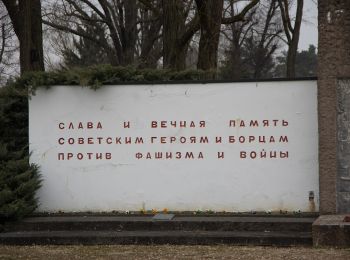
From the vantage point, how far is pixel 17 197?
11.0m

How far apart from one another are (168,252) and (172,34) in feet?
36.9

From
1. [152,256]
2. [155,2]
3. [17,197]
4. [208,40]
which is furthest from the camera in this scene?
[155,2]

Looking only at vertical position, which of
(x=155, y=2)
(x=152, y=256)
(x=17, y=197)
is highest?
(x=155, y=2)

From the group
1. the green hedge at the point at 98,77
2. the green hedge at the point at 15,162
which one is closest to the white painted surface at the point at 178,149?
the green hedge at the point at 98,77

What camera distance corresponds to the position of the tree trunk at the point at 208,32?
17.7 metres

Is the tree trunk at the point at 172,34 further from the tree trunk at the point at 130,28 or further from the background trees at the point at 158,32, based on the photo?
the tree trunk at the point at 130,28

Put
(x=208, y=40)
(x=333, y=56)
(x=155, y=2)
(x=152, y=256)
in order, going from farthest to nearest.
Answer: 1. (x=155, y=2)
2. (x=208, y=40)
3. (x=333, y=56)
4. (x=152, y=256)

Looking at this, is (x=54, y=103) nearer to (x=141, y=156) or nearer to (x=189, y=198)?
(x=141, y=156)

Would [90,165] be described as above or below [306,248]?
above

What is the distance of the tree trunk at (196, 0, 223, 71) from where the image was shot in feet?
58.0

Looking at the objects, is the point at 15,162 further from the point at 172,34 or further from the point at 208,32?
the point at 172,34

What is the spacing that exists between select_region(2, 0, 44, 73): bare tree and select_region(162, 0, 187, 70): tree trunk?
3.93 meters

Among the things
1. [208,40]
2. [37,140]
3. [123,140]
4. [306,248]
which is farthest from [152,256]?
[208,40]

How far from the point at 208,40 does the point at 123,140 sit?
7.01 m
